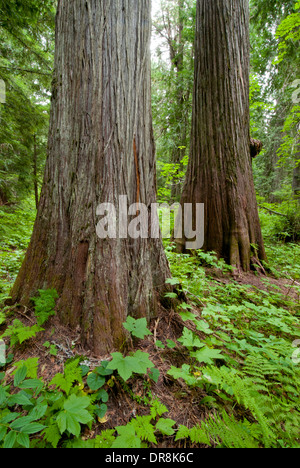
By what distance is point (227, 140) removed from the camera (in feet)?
11.6

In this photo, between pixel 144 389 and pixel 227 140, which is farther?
pixel 227 140

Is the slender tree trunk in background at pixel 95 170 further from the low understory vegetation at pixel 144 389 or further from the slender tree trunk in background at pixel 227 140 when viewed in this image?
the slender tree trunk in background at pixel 227 140

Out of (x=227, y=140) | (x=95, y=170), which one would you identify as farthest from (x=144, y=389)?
(x=227, y=140)

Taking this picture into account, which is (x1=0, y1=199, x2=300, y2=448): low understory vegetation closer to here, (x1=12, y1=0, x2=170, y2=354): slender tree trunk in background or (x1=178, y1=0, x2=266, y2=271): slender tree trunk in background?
(x1=12, y1=0, x2=170, y2=354): slender tree trunk in background

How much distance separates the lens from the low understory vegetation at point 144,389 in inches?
40.4

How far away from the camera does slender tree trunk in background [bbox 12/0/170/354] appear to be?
1561 millimetres

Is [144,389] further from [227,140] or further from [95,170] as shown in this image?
[227,140]

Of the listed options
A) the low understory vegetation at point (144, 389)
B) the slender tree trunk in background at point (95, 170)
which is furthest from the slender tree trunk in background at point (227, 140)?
the slender tree trunk in background at point (95, 170)

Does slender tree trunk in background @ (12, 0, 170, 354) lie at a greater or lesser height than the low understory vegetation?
greater

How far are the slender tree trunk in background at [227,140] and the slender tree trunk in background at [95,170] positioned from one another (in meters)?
2.04

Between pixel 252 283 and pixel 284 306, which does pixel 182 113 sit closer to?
pixel 252 283

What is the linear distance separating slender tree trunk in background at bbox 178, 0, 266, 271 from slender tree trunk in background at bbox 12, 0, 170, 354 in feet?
6.69

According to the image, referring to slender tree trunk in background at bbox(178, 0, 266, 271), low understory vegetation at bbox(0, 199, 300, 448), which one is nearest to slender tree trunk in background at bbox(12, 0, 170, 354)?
low understory vegetation at bbox(0, 199, 300, 448)

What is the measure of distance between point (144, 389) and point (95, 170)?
1574 mm
